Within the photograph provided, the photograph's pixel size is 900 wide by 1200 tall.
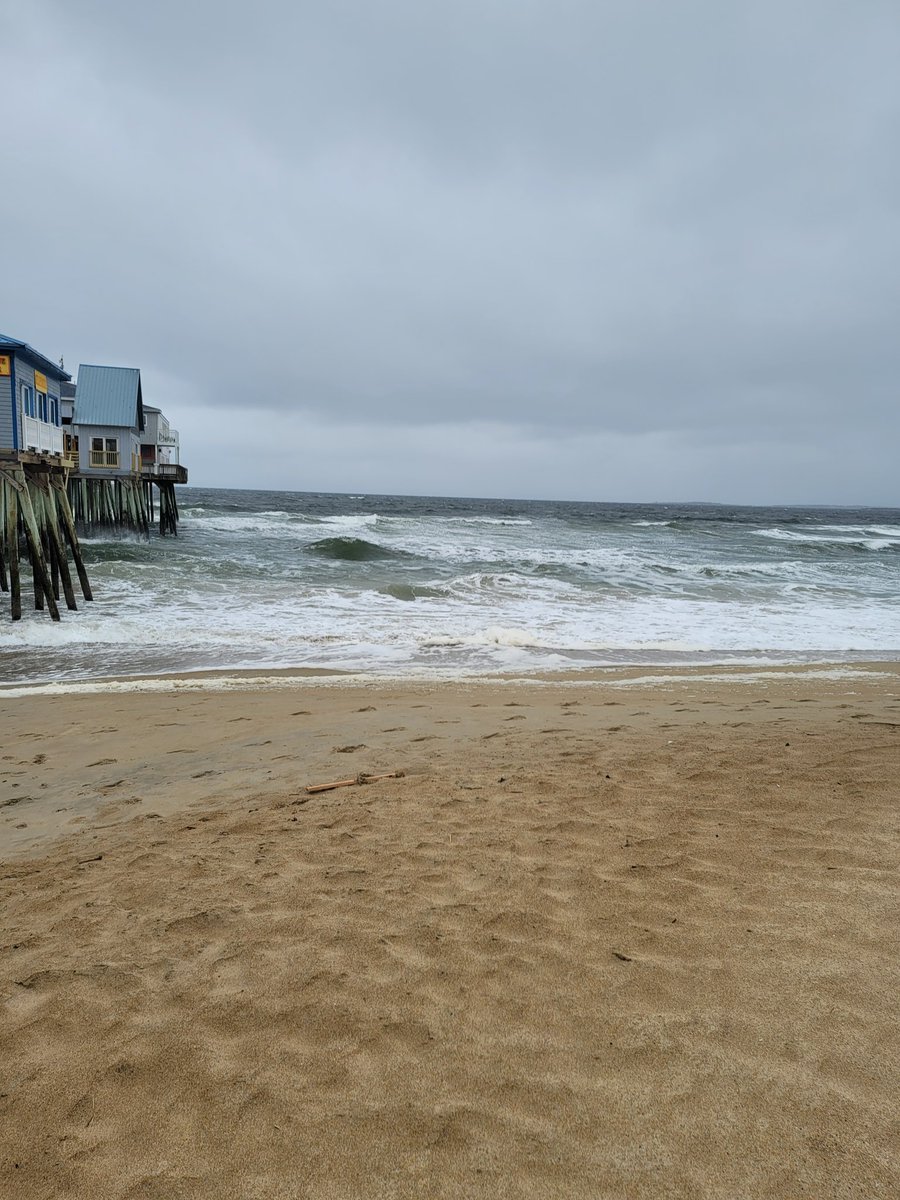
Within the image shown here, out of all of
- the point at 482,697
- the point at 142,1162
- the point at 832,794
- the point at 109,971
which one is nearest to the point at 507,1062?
the point at 142,1162

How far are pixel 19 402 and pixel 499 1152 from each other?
21554 millimetres

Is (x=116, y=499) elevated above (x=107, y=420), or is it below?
below

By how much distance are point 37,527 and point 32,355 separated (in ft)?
27.5

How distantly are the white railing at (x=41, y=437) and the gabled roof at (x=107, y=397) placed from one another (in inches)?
482

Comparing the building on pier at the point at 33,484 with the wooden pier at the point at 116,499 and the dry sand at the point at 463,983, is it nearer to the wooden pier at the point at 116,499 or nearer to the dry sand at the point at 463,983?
the wooden pier at the point at 116,499

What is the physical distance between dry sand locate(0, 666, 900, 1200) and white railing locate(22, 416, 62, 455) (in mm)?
16348

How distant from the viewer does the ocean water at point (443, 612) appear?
34.6 ft

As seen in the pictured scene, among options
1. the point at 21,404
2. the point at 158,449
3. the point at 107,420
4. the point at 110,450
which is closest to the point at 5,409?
the point at 21,404

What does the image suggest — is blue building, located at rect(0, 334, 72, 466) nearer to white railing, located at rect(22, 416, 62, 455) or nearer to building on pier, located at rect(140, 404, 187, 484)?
white railing, located at rect(22, 416, 62, 455)

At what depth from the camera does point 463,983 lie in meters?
2.70

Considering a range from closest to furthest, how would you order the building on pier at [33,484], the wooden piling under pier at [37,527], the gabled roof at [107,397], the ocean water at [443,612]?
the ocean water at [443,612], the wooden piling under pier at [37,527], the building on pier at [33,484], the gabled roof at [107,397]

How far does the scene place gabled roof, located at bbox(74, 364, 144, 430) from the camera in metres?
31.8

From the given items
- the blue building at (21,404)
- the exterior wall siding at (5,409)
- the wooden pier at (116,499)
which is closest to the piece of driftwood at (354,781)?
the blue building at (21,404)

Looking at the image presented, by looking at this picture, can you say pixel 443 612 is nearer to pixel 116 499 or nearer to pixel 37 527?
pixel 37 527
